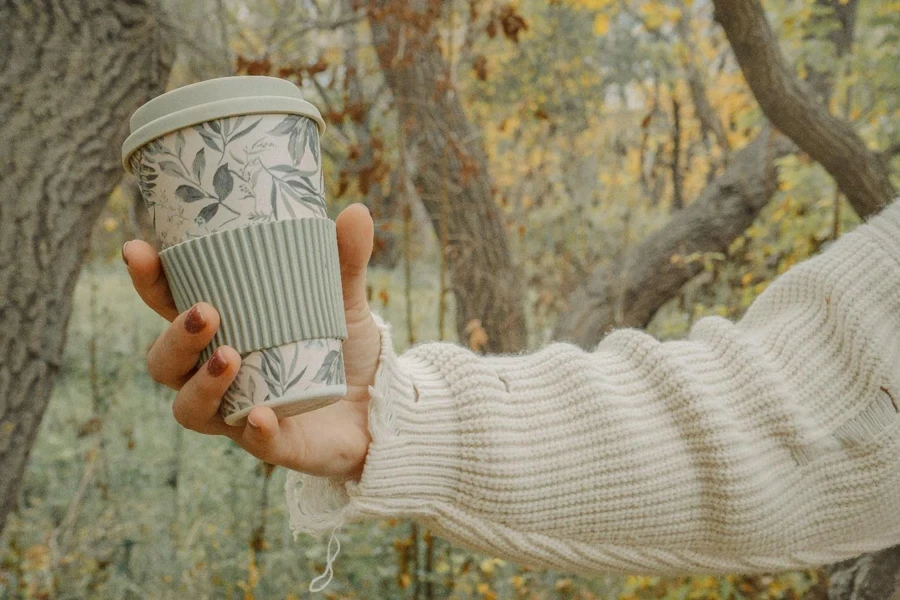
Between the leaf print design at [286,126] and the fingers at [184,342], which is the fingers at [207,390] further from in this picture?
the leaf print design at [286,126]

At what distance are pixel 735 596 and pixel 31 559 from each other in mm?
2246

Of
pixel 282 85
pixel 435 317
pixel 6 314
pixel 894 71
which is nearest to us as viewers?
pixel 282 85

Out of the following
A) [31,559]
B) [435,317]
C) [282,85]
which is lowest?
[435,317]

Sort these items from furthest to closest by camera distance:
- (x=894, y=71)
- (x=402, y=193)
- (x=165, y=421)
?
(x=165, y=421), (x=894, y=71), (x=402, y=193)

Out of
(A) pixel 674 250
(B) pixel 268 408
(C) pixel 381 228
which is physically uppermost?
(B) pixel 268 408

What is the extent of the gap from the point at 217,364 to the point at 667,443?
0.59 m

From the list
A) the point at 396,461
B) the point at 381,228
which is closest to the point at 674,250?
the point at 381,228

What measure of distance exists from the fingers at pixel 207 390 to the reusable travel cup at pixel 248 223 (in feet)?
0.09

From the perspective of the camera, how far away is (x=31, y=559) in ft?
8.19

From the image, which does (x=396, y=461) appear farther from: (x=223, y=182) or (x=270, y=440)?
(x=223, y=182)

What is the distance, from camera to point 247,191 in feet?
2.45

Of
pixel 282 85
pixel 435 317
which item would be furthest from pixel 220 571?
pixel 435 317

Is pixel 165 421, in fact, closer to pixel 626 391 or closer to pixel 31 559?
pixel 31 559

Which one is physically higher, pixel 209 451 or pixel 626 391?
pixel 626 391
